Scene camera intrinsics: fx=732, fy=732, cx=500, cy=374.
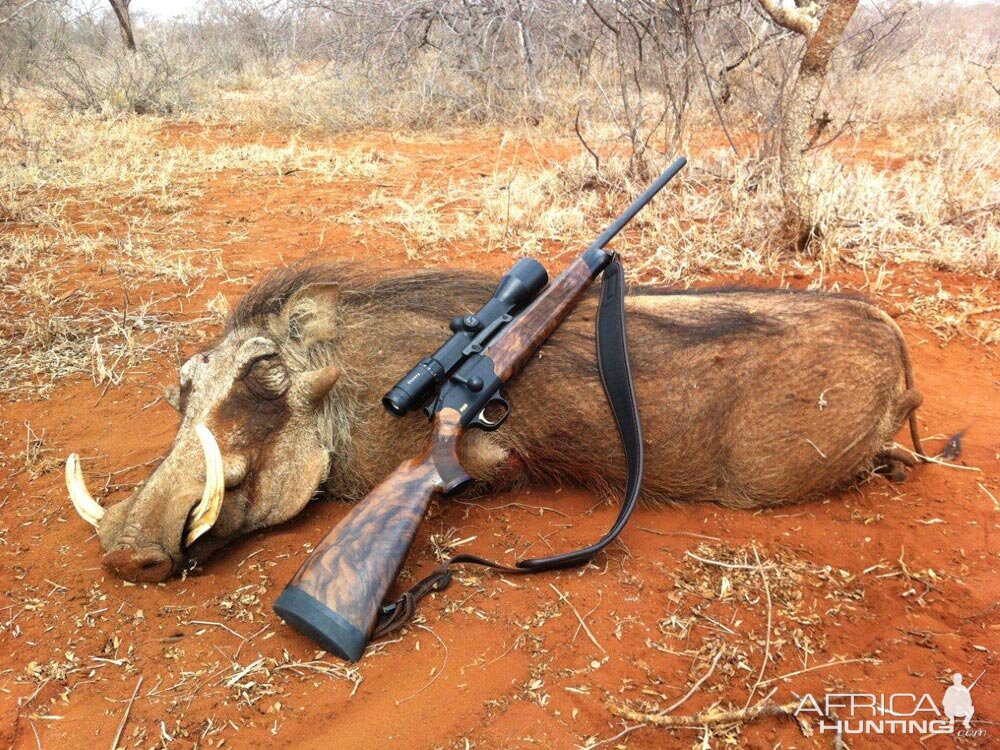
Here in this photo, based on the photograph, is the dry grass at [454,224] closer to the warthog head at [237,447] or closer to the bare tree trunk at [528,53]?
the warthog head at [237,447]

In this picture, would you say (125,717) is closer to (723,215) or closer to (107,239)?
(107,239)

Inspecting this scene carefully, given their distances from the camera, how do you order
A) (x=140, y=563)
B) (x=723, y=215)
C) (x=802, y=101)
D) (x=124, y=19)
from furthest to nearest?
(x=124, y=19) → (x=723, y=215) → (x=802, y=101) → (x=140, y=563)

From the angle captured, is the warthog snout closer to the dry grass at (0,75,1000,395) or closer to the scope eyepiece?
the scope eyepiece

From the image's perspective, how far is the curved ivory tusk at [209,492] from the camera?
7.52 feet

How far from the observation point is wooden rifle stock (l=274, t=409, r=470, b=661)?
196cm

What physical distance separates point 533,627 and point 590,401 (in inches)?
34.6

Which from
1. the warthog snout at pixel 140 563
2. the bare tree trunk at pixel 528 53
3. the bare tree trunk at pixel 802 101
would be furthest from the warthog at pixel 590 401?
the bare tree trunk at pixel 528 53

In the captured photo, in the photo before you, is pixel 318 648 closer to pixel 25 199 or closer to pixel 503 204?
pixel 503 204

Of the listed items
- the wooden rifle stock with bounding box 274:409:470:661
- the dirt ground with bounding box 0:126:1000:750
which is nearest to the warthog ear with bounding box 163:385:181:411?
the dirt ground with bounding box 0:126:1000:750

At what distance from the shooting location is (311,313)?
280 centimetres

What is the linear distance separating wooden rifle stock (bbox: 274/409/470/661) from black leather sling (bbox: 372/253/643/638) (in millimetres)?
112

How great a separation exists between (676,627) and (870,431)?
121cm

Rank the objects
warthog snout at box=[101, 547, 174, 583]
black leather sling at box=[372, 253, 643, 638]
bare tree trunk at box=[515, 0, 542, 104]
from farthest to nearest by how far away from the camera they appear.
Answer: bare tree trunk at box=[515, 0, 542, 104] → warthog snout at box=[101, 547, 174, 583] → black leather sling at box=[372, 253, 643, 638]

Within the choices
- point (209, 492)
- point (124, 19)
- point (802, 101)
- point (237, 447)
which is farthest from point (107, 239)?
point (124, 19)
